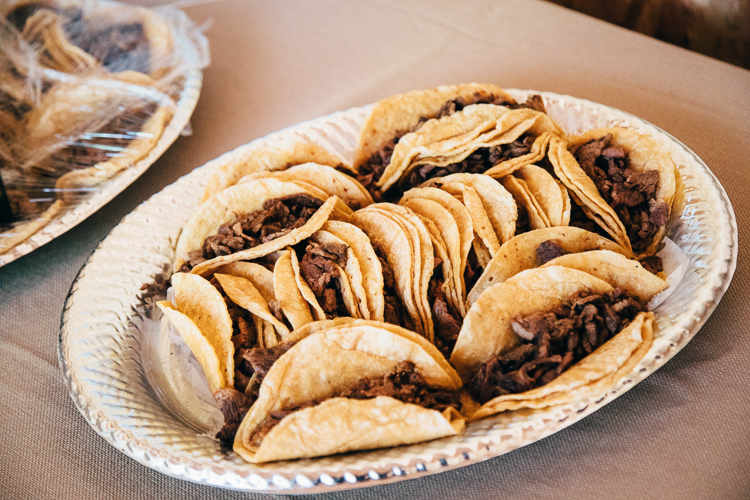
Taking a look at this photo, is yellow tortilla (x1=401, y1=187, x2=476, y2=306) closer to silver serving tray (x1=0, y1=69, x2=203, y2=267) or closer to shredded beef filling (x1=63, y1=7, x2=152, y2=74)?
silver serving tray (x1=0, y1=69, x2=203, y2=267)

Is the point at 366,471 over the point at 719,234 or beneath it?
beneath

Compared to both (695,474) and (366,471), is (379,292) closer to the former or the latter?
(366,471)

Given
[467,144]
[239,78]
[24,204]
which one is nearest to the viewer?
[467,144]

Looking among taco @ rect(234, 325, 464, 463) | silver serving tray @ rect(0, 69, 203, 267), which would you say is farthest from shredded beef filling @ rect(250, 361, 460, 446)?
silver serving tray @ rect(0, 69, 203, 267)

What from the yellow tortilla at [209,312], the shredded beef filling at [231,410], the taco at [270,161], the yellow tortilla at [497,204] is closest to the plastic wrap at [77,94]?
the taco at [270,161]

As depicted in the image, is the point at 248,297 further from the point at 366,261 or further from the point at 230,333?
the point at 366,261

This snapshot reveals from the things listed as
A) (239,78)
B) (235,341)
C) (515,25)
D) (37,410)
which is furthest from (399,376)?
(515,25)

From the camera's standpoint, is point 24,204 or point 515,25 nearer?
point 24,204
